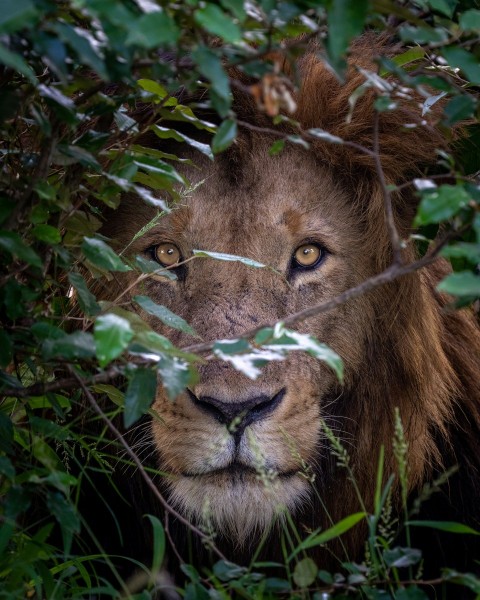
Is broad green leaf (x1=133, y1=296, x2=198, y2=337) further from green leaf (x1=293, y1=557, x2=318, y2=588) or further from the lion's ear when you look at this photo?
the lion's ear

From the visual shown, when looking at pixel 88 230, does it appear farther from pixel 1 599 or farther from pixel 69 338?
pixel 1 599

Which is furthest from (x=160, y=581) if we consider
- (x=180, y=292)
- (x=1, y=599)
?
(x=180, y=292)

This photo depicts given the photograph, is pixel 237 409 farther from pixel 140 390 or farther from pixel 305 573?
pixel 140 390

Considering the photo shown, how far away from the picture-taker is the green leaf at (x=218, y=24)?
147cm

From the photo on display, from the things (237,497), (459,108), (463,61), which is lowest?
(237,497)

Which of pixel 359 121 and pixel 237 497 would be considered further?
pixel 359 121

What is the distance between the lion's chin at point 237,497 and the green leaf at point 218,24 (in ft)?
4.92

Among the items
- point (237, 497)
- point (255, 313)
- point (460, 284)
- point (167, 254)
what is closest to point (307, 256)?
point (255, 313)

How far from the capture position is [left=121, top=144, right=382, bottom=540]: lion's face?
263 centimetres

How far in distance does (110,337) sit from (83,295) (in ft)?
2.06

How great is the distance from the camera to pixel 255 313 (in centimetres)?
286

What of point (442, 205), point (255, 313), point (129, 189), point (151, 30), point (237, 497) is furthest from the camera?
point (255, 313)

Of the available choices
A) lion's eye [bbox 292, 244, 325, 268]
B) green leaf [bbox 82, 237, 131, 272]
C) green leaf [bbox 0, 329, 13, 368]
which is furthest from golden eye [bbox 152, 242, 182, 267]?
green leaf [bbox 0, 329, 13, 368]

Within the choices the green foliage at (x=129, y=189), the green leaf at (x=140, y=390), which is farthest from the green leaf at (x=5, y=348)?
the green leaf at (x=140, y=390)
